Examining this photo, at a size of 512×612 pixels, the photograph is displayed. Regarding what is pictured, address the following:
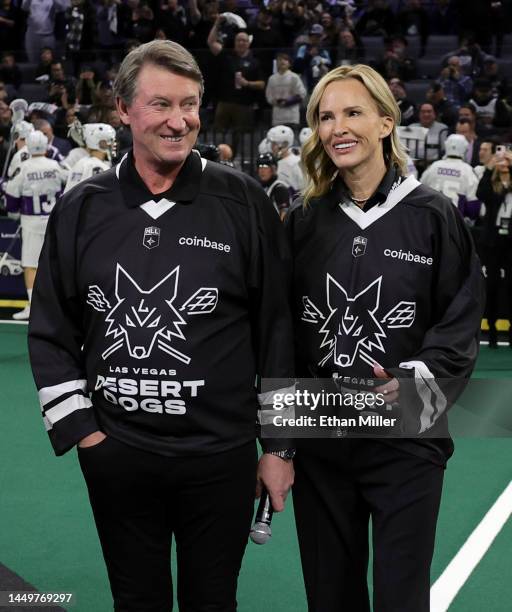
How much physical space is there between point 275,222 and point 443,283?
55 centimetres

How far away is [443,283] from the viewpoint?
3.37 meters

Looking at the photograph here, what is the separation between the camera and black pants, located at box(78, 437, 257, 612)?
3.15 m

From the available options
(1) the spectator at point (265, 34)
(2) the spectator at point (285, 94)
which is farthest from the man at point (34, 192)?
(1) the spectator at point (265, 34)

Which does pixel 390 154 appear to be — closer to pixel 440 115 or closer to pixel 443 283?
pixel 443 283

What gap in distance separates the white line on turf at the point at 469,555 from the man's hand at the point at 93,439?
7.50ft

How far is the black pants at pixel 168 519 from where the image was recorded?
3.15 metres

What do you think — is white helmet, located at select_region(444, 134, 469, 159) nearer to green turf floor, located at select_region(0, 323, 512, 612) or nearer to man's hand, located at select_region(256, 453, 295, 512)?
green turf floor, located at select_region(0, 323, 512, 612)

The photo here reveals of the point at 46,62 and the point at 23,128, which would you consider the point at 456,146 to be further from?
the point at 46,62

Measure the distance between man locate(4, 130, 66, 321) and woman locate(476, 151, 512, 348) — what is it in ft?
15.5

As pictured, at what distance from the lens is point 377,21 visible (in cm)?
2020

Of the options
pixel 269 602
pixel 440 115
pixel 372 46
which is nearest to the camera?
pixel 269 602

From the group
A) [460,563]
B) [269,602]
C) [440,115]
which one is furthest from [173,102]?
[440,115]

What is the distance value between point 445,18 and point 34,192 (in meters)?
10.4

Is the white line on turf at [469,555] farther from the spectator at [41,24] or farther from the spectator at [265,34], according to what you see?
the spectator at [41,24]
